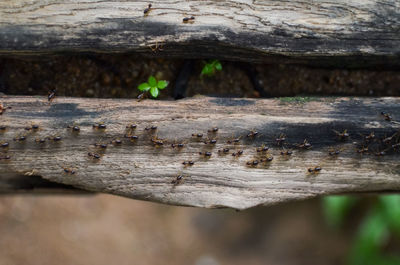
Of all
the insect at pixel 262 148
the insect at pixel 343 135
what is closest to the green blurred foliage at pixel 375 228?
the insect at pixel 343 135

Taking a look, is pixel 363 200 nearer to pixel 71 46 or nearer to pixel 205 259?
pixel 205 259

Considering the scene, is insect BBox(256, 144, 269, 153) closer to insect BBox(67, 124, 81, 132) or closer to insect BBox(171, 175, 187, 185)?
insect BBox(171, 175, 187, 185)

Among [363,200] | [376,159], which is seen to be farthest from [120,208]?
[376,159]

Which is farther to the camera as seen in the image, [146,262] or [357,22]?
[146,262]

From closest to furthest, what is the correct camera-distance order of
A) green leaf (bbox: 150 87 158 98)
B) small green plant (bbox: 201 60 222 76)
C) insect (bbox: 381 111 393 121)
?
insect (bbox: 381 111 393 121), green leaf (bbox: 150 87 158 98), small green plant (bbox: 201 60 222 76)

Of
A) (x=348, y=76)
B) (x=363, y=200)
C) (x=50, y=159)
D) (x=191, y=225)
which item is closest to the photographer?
(x=50, y=159)

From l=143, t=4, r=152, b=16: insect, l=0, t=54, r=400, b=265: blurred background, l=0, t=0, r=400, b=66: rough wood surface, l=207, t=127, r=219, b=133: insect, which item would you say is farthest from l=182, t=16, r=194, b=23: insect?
l=0, t=54, r=400, b=265: blurred background
